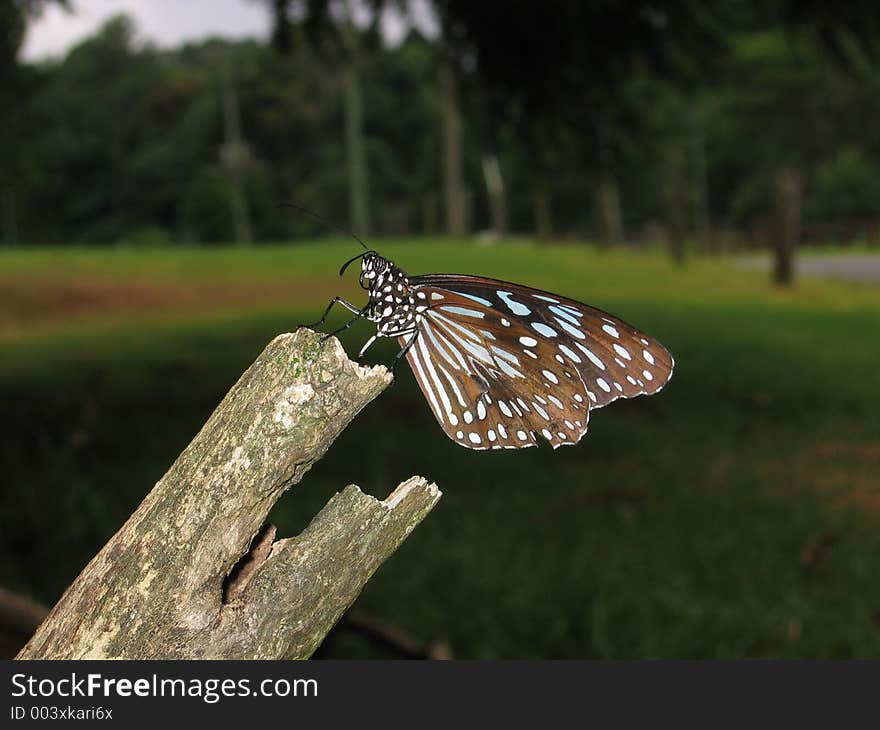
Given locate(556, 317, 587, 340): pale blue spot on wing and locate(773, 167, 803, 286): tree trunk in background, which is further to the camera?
locate(773, 167, 803, 286): tree trunk in background

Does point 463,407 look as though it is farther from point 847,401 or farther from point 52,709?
point 847,401

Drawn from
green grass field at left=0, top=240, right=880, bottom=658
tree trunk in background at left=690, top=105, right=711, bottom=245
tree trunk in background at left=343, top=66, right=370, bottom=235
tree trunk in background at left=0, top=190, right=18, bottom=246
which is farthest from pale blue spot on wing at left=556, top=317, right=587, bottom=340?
tree trunk in background at left=0, top=190, right=18, bottom=246

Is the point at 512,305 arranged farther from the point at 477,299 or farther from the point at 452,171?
the point at 452,171

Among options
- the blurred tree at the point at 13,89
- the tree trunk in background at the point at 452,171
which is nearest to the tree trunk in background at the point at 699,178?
the tree trunk in background at the point at 452,171

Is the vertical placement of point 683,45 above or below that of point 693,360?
above

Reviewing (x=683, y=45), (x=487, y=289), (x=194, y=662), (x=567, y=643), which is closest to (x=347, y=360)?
(x=487, y=289)

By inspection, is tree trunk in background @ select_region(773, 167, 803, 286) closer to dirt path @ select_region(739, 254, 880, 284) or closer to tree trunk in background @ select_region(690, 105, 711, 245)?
dirt path @ select_region(739, 254, 880, 284)

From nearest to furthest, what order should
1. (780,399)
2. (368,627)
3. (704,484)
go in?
(368,627) < (704,484) < (780,399)
